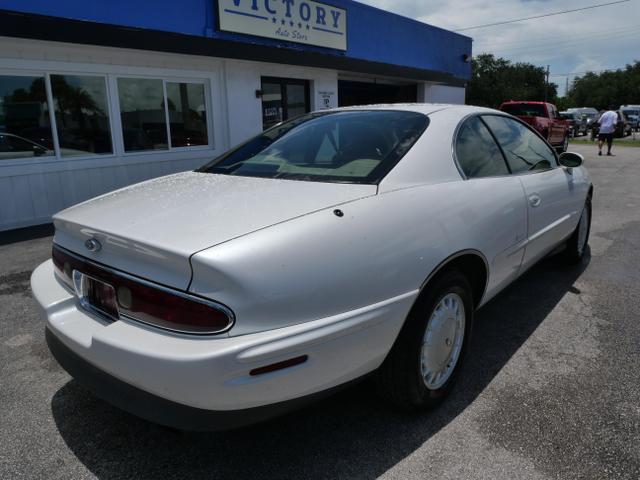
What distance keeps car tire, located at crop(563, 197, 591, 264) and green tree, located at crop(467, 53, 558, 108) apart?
55365 millimetres

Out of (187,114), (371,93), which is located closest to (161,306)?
(187,114)

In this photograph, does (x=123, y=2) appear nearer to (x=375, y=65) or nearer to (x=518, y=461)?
(x=375, y=65)

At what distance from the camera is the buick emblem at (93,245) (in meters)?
1.98

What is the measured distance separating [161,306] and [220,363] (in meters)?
0.33

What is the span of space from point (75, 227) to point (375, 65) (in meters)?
11.6

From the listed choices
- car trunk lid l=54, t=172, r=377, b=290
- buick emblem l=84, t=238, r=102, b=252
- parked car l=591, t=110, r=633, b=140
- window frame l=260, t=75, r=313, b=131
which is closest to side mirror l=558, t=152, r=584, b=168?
car trunk lid l=54, t=172, r=377, b=290

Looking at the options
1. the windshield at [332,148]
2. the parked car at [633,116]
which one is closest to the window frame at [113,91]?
the windshield at [332,148]

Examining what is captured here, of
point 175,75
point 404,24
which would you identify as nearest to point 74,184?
point 175,75

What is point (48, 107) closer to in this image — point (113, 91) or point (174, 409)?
point (113, 91)

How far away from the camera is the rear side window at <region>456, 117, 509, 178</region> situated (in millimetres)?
2789

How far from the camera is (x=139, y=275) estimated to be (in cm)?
181

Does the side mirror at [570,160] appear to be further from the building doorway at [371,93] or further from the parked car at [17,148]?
the building doorway at [371,93]

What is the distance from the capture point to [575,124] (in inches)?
1273

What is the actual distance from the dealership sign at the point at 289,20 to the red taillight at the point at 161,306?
7.81 metres
